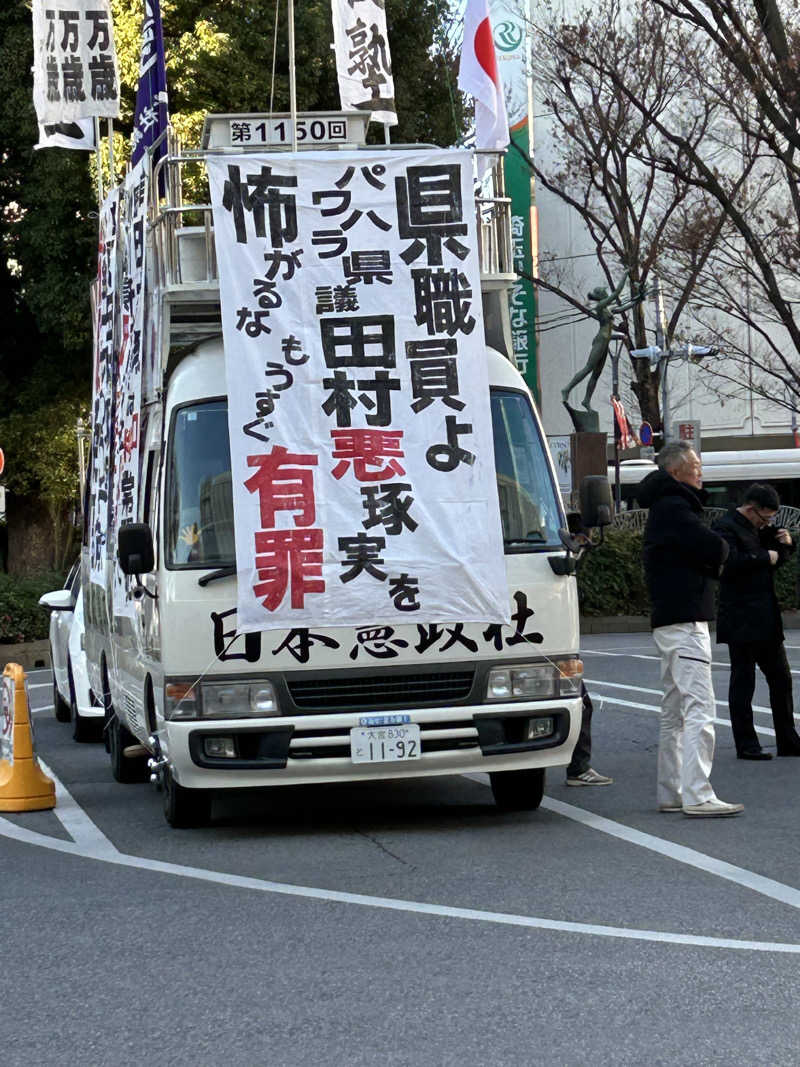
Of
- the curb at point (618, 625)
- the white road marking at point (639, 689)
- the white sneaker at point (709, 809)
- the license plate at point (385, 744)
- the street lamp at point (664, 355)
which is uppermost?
the street lamp at point (664, 355)


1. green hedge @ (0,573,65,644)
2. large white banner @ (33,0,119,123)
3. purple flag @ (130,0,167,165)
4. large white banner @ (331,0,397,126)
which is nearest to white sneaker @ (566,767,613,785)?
purple flag @ (130,0,167,165)

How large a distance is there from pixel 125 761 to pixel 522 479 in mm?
4012

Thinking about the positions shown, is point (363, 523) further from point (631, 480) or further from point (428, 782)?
point (631, 480)

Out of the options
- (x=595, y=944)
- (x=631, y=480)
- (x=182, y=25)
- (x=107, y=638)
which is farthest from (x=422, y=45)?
(x=595, y=944)

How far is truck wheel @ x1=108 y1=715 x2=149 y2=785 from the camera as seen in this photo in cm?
1210

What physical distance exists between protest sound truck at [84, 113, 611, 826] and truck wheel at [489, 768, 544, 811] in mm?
391

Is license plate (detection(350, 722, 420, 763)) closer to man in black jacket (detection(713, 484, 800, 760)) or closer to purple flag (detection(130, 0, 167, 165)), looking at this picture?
man in black jacket (detection(713, 484, 800, 760))

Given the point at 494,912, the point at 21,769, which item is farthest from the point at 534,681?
the point at 21,769

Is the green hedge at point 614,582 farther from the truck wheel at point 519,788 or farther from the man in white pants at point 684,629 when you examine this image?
the man in white pants at point 684,629

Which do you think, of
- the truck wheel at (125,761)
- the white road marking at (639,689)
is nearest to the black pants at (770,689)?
the white road marking at (639,689)

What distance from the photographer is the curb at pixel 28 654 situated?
25.0m

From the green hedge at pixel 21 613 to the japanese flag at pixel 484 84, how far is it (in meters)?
12.1

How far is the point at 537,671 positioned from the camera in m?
9.27

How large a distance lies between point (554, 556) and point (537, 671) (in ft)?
2.01
